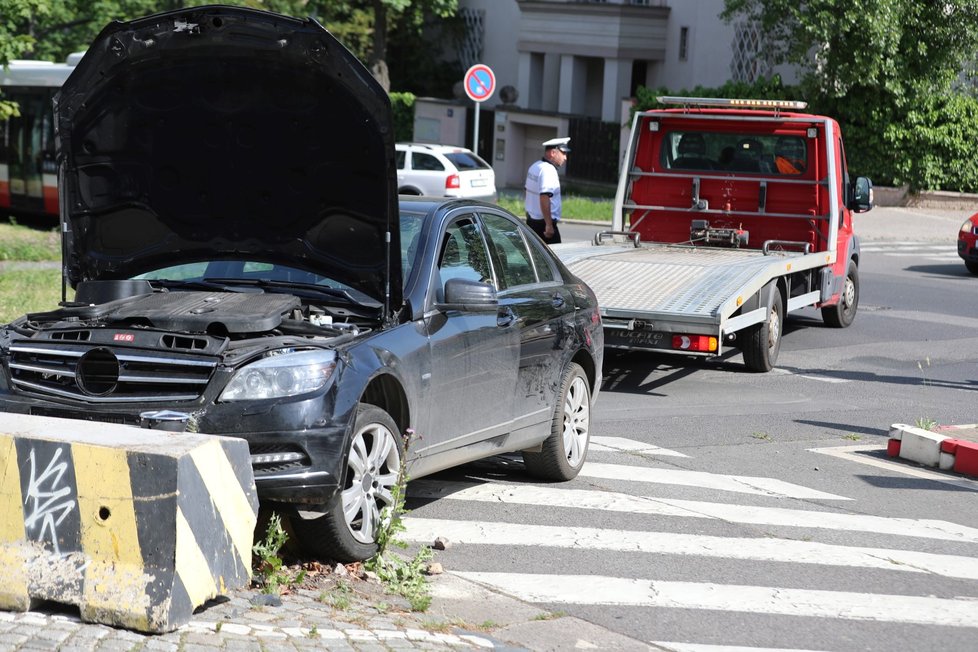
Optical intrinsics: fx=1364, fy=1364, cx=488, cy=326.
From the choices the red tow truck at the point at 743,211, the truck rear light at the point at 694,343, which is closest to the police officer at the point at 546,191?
the red tow truck at the point at 743,211

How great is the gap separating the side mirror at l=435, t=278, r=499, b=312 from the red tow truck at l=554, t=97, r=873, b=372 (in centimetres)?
572

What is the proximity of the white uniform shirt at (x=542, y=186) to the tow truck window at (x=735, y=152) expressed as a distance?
4.12ft

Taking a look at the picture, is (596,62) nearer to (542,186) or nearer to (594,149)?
(594,149)

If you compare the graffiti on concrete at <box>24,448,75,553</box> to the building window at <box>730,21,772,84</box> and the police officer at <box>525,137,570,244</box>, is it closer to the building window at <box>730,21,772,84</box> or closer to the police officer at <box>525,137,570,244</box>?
the police officer at <box>525,137,570,244</box>

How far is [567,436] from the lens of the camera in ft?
27.2

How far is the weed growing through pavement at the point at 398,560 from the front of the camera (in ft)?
19.3

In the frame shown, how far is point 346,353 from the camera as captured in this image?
6.03m

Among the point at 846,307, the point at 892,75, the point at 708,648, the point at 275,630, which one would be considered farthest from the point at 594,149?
the point at 275,630

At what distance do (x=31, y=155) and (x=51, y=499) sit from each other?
2233 cm

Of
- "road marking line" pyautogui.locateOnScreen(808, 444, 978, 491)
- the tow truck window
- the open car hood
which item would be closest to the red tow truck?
the tow truck window

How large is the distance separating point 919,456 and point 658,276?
12.2 ft

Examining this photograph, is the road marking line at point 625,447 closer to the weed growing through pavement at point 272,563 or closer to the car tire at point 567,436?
the car tire at point 567,436

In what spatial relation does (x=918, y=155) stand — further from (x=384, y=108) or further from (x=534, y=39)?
(x=384, y=108)

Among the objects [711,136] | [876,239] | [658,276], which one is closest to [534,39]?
[876,239]
